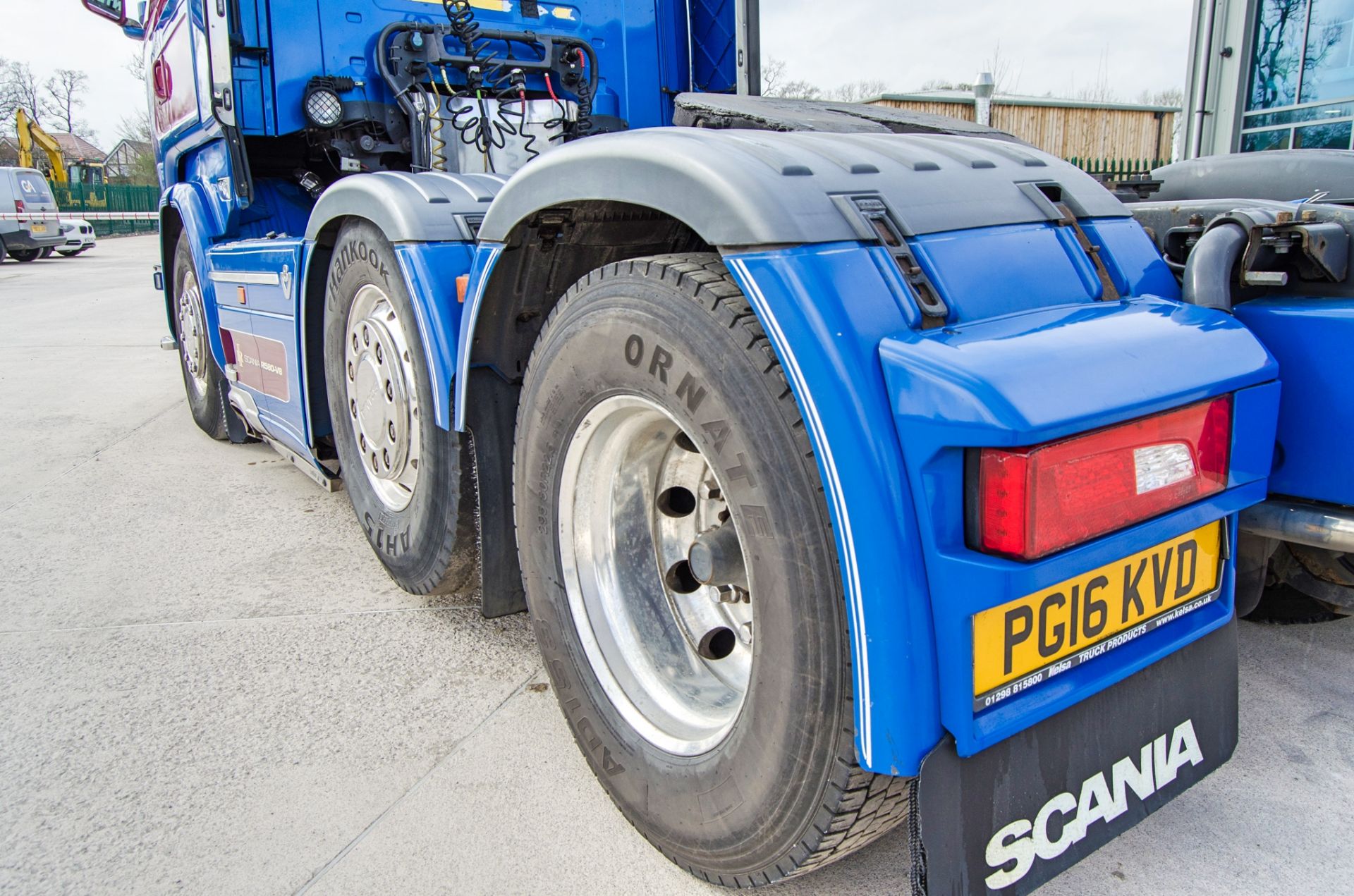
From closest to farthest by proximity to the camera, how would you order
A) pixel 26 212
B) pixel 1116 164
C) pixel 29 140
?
pixel 1116 164, pixel 26 212, pixel 29 140

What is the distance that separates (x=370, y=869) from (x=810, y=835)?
919 mm

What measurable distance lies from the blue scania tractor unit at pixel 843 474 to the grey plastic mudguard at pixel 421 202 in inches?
0.5

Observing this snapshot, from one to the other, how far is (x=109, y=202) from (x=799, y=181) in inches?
2036

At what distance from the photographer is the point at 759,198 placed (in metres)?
1.42

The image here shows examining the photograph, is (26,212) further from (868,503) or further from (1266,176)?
(868,503)

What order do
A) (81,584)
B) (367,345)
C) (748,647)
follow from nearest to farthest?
(748,647)
(367,345)
(81,584)

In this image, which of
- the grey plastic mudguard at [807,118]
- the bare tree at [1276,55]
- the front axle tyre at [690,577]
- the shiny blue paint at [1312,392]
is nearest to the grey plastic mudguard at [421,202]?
the grey plastic mudguard at [807,118]

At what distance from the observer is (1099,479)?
1317 mm

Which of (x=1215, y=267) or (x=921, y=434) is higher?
(x=1215, y=267)

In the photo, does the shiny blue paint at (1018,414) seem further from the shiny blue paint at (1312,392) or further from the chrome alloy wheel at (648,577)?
the chrome alloy wheel at (648,577)

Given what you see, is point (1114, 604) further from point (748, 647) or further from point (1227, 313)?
point (748, 647)

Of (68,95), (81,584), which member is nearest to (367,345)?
(81,584)

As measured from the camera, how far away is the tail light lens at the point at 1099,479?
1236 mm

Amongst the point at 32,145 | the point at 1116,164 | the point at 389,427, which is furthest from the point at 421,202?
the point at 32,145
